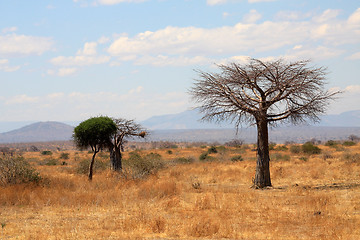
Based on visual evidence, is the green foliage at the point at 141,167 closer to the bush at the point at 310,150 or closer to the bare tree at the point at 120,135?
the bare tree at the point at 120,135

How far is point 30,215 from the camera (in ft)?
41.1

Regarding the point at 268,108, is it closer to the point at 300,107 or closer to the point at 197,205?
the point at 300,107

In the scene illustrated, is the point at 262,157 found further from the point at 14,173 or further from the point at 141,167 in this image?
the point at 14,173

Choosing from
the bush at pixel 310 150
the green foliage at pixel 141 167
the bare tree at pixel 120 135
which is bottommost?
the bush at pixel 310 150

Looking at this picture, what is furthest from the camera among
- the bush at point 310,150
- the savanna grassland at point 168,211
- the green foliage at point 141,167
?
the bush at point 310,150

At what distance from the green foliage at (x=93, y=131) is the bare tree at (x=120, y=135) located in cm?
203

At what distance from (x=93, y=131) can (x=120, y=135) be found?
3.53m

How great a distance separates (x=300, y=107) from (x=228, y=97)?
11.4 ft

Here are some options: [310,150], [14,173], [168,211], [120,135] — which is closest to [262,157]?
[168,211]

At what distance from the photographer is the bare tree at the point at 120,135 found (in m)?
24.4

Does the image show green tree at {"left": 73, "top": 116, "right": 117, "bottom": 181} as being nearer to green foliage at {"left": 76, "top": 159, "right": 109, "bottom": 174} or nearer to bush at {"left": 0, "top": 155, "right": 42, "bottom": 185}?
bush at {"left": 0, "top": 155, "right": 42, "bottom": 185}

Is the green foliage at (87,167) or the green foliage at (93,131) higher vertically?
the green foliage at (93,131)

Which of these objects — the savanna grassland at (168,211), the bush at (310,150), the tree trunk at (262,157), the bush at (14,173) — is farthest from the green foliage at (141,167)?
the bush at (310,150)

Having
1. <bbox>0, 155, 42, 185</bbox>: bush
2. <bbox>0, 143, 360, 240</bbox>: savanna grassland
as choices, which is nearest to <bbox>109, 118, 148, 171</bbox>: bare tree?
<bbox>0, 143, 360, 240</bbox>: savanna grassland
